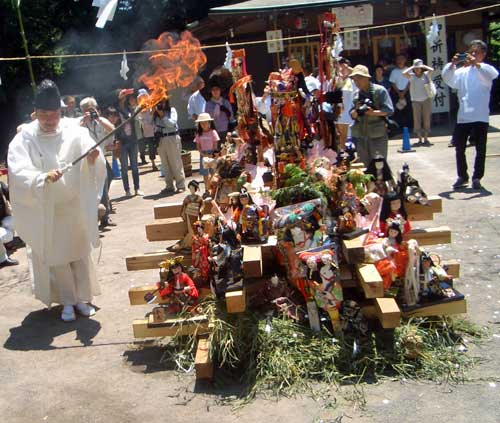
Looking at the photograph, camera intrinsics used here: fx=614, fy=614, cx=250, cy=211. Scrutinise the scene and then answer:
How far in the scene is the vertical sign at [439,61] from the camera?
1588 centimetres

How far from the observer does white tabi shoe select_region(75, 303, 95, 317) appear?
580cm

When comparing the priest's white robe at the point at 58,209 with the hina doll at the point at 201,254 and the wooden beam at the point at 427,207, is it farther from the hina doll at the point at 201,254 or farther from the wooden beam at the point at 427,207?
the wooden beam at the point at 427,207

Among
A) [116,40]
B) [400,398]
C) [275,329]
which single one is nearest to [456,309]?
[400,398]

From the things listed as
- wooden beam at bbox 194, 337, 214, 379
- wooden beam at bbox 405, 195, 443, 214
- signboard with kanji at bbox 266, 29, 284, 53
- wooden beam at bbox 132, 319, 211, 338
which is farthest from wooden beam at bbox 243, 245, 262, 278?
signboard with kanji at bbox 266, 29, 284, 53

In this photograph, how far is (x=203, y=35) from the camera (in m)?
17.6

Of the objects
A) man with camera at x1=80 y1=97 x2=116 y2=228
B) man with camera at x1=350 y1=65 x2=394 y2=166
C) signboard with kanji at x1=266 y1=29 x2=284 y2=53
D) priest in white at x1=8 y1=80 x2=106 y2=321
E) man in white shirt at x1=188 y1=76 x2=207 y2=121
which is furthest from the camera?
signboard with kanji at x1=266 y1=29 x2=284 y2=53

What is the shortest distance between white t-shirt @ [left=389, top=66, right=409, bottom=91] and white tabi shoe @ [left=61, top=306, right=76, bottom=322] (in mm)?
10998

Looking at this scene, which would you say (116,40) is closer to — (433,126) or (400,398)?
(433,126)

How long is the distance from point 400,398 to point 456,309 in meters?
0.97

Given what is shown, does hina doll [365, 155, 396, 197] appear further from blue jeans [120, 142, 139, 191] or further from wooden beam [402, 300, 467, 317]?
blue jeans [120, 142, 139, 191]

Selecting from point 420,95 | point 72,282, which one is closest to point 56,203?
point 72,282

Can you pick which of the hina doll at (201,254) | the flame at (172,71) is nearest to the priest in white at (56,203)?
the flame at (172,71)

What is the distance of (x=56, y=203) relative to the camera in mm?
5656

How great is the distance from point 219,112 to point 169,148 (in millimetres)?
1140
